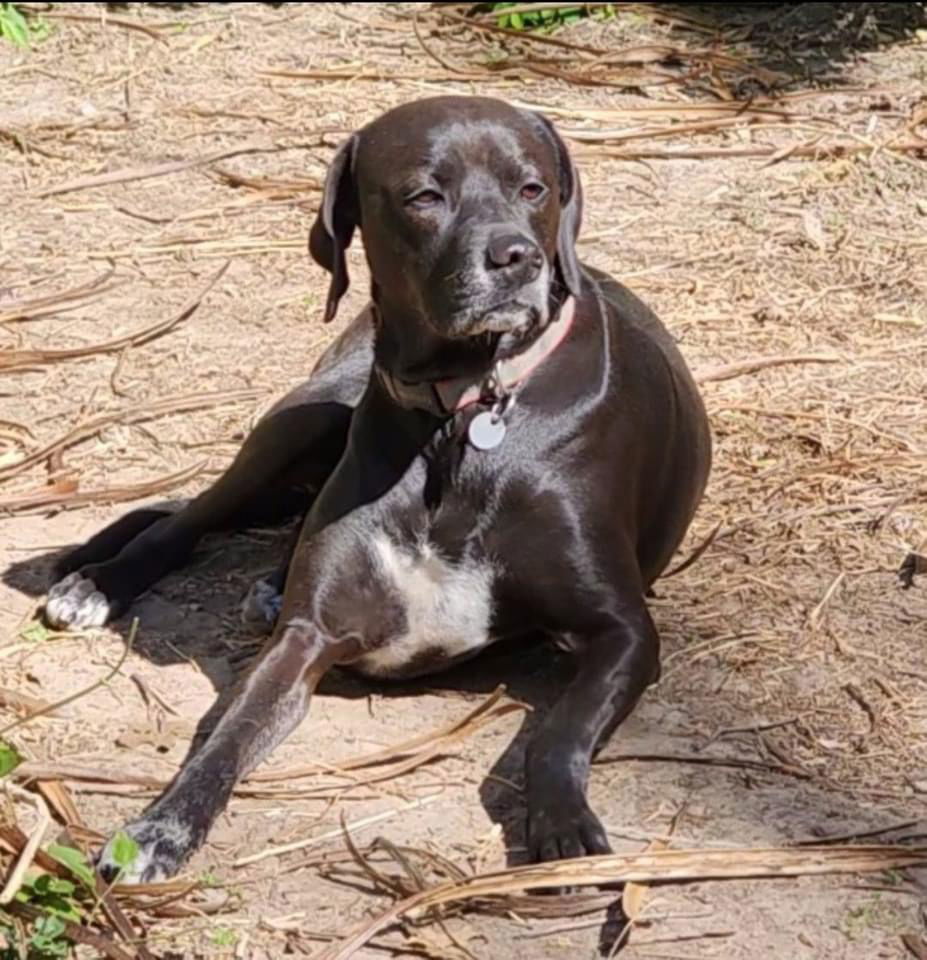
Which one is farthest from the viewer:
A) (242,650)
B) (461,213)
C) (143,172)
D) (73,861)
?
(143,172)

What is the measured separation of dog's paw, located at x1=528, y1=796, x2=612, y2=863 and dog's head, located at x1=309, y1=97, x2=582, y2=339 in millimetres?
924

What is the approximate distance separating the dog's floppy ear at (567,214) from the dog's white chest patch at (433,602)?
61cm

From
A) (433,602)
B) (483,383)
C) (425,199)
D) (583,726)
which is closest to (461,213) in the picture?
(425,199)

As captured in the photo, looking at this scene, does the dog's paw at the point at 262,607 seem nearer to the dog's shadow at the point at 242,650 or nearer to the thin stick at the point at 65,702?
the dog's shadow at the point at 242,650

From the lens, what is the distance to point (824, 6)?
27.8ft

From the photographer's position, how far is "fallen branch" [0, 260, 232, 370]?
20.7ft

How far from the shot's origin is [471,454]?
438 centimetres

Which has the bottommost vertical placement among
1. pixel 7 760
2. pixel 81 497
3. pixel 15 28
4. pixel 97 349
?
pixel 15 28

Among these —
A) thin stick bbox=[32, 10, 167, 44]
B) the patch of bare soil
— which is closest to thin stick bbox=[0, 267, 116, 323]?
the patch of bare soil

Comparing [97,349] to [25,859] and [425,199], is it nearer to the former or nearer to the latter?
[425,199]

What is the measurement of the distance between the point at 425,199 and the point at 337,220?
373mm

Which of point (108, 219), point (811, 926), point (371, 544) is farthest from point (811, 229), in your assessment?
point (811, 926)

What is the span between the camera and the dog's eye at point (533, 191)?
428 cm

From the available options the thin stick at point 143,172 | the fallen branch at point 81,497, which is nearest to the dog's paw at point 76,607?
the fallen branch at point 81,497
